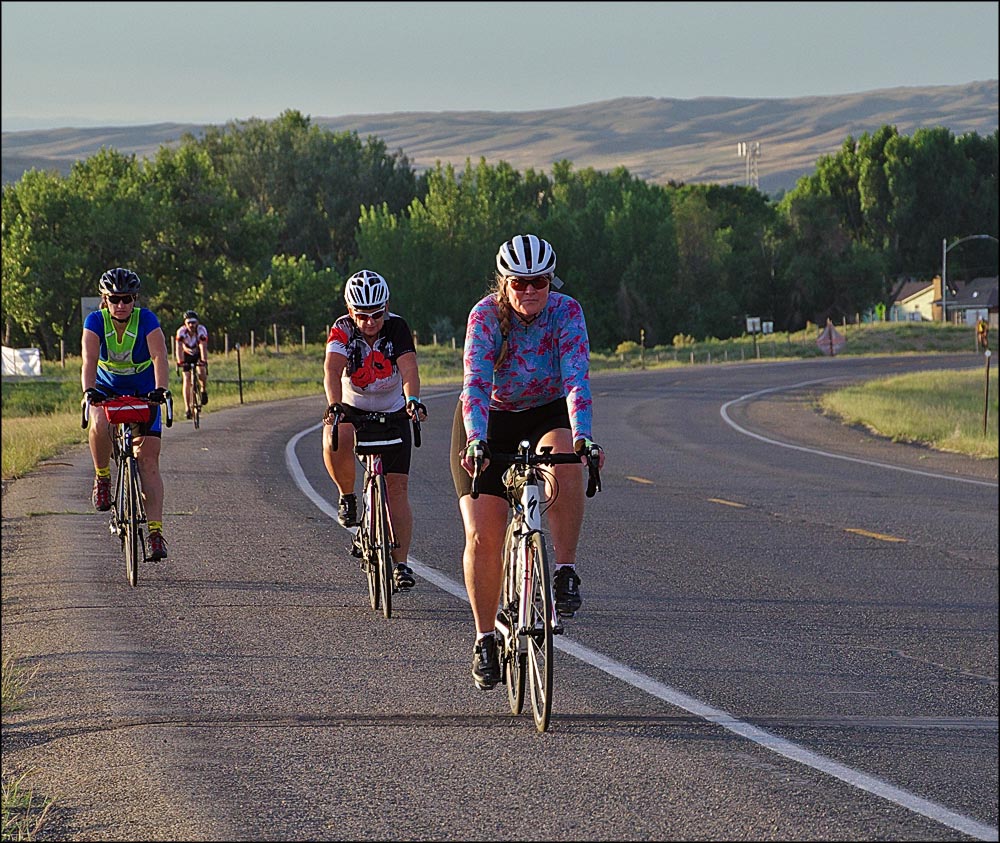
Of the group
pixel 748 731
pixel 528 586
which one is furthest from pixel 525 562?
pixel 748 731

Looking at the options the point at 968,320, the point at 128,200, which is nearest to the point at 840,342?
the point at 128,200

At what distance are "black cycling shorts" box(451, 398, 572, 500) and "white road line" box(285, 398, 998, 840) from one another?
8.15 ft

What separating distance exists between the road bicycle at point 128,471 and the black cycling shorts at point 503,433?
2.45ft

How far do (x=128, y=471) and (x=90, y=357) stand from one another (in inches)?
22.5

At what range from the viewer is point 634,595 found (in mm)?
21547

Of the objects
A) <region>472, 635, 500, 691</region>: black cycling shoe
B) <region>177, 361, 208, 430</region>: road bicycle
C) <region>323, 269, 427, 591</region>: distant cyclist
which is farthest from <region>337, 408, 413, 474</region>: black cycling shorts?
<region>177, 361, 208, 430</region>: road bicycle

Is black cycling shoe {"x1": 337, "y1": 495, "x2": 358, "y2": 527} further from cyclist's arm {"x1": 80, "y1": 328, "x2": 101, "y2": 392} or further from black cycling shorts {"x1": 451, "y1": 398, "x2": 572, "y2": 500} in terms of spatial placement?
cyclist's arm {"x1": 80, "y1": 328, "x2": 101, "y2": 392}

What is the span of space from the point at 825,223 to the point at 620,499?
69.2 ft

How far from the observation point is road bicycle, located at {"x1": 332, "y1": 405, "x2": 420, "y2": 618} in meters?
3.52

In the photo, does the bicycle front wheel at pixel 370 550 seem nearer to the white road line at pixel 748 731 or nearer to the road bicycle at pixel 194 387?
the road bicycle at pixel 194 387

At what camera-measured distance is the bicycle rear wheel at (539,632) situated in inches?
153

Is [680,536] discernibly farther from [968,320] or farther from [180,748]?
[968,320]

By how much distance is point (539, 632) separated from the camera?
446 cm

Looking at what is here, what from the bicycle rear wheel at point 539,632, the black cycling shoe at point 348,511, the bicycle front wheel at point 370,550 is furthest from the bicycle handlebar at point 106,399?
the bicycle rear wheel at point 539,632
